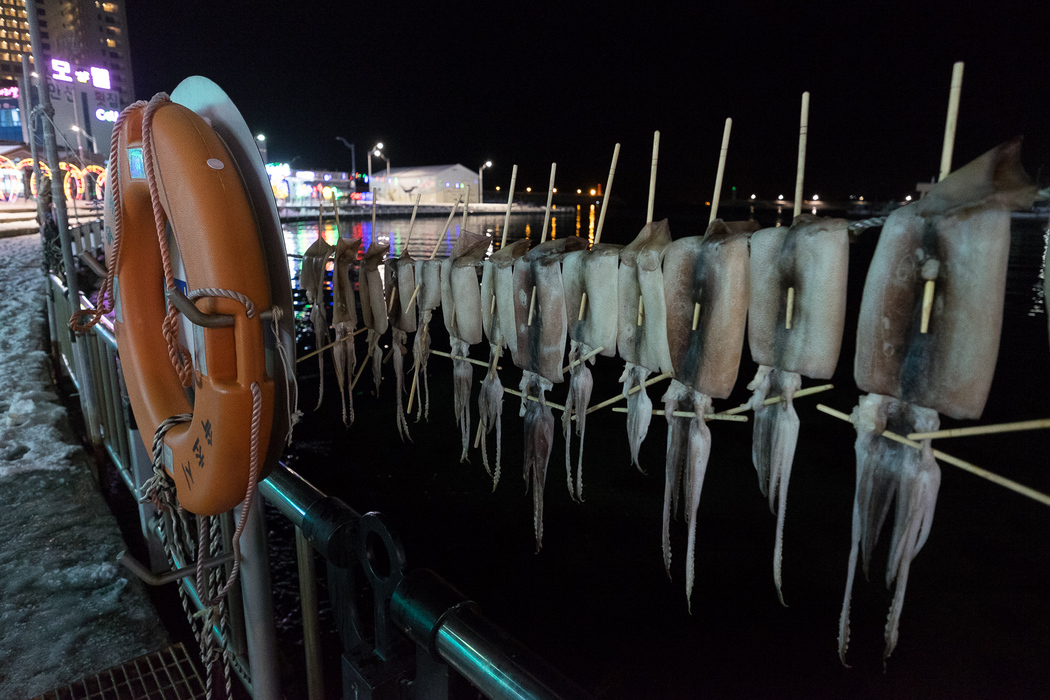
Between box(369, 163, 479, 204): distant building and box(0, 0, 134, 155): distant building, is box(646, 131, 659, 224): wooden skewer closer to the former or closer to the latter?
box(0, 0, 134, 155): distant building

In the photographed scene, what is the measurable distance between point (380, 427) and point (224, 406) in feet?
25.4

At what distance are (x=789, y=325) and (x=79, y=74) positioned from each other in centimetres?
7920

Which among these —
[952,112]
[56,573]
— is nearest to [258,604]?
[56,573]

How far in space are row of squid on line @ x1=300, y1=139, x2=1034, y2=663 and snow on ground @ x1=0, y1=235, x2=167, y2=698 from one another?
226 cm

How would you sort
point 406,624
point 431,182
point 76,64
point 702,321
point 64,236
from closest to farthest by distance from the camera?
1. point 406,624
2. point 702,321
3. point 64,236
4. point 76,64
5. point 431,182

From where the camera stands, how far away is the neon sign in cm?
5412

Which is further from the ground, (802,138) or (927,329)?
(802,138)

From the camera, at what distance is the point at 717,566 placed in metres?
5.91

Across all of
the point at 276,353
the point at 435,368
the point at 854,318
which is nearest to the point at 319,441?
the point at 435,368

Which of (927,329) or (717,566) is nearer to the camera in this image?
(927,329)

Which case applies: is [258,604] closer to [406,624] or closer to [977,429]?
[406,624]

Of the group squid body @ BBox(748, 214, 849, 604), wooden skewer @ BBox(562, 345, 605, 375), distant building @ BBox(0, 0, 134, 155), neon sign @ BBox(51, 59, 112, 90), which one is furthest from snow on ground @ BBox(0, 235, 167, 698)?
neon sign @ BBox(51, 59, 112, 90)

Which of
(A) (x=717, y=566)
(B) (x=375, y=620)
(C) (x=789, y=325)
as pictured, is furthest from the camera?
(A) (x=717, y=566)

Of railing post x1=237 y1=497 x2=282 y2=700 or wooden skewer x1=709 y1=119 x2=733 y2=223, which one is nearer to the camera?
railing post x1=237 y1=497 x2=282 y2=700
